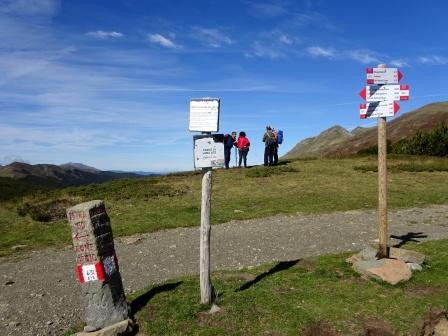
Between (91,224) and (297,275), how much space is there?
4752 millimetres

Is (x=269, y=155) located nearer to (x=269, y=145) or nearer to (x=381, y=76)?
(x=269, y=145)

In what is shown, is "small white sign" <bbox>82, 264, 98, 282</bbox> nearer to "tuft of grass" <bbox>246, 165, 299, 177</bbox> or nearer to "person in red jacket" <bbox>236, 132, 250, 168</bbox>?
"tuft of grass" <bbox>246, 165, 299, 177</bbox>

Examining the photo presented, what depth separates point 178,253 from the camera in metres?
13.5

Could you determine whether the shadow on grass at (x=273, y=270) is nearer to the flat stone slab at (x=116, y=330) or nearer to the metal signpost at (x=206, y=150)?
the metal signpost at (x=206, y=150)

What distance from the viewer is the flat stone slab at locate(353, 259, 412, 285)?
30.5 feet

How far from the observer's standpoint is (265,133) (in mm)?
32094

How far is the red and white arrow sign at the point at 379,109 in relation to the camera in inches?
404

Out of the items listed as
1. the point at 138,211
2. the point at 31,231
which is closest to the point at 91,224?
the point at 31,231

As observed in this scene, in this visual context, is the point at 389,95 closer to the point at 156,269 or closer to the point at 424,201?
the point at 156,269

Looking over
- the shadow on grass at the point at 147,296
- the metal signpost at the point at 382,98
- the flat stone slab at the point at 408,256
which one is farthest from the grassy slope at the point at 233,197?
the metal signpost at the point at 382,98

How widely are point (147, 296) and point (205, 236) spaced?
219 centimetres

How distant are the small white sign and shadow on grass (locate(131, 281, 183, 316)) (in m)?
1.14

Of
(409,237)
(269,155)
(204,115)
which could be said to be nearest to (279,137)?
(269,155)

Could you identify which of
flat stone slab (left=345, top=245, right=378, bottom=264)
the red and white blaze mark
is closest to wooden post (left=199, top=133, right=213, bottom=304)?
the red and white blaze mark
